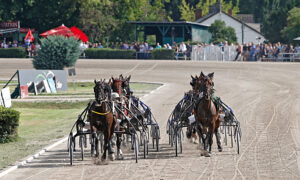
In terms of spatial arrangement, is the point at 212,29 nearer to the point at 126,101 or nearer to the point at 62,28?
the point at 62,28

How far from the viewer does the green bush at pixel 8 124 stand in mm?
15789

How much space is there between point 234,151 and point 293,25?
5166 cm

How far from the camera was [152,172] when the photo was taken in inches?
456

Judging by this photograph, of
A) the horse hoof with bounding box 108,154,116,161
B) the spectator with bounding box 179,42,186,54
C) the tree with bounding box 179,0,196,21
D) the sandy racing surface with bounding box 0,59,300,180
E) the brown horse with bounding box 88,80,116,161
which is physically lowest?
the sandy racing surface with bounding box 0,59,300,180

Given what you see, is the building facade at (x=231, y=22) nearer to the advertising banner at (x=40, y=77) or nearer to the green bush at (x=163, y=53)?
the green bush at (x=163, y=53)

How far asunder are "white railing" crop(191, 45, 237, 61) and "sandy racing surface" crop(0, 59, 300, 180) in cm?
1030

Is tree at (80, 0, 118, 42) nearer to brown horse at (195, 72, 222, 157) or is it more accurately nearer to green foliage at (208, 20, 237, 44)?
green foliage at (208, 20, 237, 44)

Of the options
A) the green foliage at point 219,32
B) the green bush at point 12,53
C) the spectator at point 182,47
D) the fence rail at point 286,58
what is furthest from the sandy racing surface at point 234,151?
the green foliage at point 219,32

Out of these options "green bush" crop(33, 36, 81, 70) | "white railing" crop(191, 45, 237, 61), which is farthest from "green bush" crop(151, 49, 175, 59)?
"green bush" crop(33, 36, 81, 70)

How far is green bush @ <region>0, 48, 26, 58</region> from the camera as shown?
52.0 meters

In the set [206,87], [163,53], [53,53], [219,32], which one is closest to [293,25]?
[219,32]

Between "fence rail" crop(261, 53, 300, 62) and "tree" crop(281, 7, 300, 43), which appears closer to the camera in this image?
"fence rail" crop(261, 53, 300, 62)

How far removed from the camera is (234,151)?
14.0m

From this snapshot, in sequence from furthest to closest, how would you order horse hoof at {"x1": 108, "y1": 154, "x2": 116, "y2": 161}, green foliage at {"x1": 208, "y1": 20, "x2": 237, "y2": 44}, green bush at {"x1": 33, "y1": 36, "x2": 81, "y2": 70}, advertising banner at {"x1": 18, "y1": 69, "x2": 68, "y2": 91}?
green foliage at {"x1": 208, "y1": 20, "x2": 237, "y2": 44}, green bush at {"x1": 33, "y1": 36, "x2": 81, "y2": 70}, advertising banner at {"x1": 18, "y1": 69, "x2": 68, "y2": 91}, horse hoof at {"x1": 108, "y1": 154, "x2": 116, "y2": 161}
